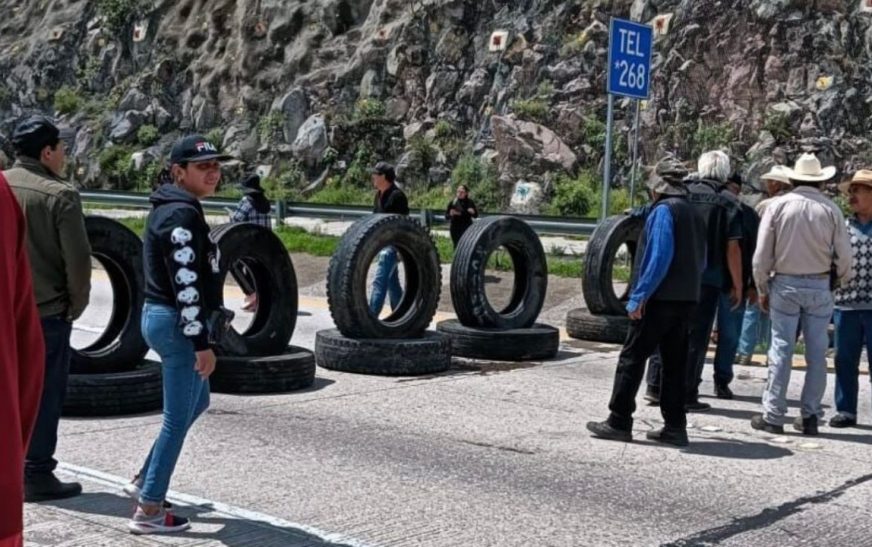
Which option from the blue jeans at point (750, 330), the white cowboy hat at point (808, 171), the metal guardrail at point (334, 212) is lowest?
the blue jeans at point (750, 330)

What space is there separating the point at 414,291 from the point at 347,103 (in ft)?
74.6

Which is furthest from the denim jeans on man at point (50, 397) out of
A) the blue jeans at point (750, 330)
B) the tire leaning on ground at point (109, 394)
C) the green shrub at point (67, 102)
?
the green shrub at point (67, 102)

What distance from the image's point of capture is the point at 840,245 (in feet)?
24.8

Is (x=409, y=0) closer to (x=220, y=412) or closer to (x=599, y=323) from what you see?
(x=599, y=323)

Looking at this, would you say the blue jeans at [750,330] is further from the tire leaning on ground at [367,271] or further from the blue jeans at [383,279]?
the blue jeans at [383,279]

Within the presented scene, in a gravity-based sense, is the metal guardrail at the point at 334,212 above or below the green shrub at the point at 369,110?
below

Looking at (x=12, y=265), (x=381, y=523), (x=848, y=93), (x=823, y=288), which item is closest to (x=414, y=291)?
(x=823, y=288)

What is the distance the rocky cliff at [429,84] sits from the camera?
960 inches

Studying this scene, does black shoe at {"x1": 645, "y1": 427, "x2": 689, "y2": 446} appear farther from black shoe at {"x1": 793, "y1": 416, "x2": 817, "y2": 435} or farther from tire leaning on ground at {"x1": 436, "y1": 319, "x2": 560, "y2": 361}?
tire leaning on ground at {"x1": 436, "y1": 319, "x2": 560, "y2": 361}

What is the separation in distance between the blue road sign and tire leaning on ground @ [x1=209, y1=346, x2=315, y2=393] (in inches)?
243

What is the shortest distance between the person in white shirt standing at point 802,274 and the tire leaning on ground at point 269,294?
3848mm

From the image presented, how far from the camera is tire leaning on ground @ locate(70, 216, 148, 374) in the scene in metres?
7.78

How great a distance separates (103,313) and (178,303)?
981 cm

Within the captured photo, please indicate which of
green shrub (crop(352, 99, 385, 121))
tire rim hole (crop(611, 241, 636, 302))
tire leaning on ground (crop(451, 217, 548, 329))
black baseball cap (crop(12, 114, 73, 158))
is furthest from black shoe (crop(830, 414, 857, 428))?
green shrub (crop(352, 99, 385, 121))
